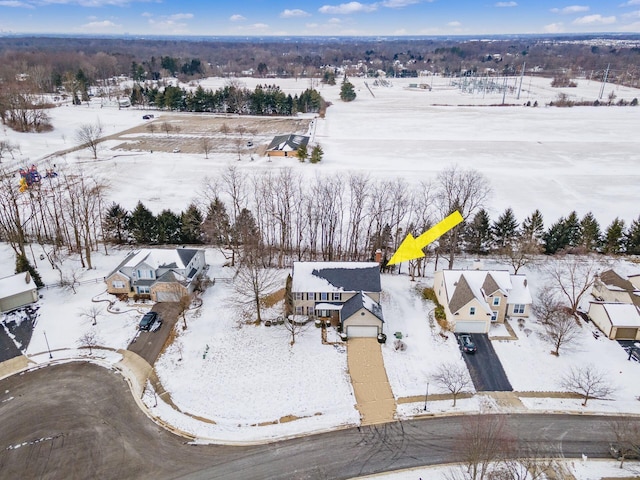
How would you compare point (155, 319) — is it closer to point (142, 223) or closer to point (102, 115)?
point (142, 223)

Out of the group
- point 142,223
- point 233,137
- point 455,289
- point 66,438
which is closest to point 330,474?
point 66,438

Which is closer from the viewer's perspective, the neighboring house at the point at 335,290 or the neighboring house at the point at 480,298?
the neighboring house at the point at 480,298

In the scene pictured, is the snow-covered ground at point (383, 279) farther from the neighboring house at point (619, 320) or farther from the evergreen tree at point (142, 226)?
the evergreen tree at point (142, 226)

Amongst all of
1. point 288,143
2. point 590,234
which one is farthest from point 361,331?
point 288,143

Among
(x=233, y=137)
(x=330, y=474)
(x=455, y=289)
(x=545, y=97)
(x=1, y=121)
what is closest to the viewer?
(x=330, y=474)

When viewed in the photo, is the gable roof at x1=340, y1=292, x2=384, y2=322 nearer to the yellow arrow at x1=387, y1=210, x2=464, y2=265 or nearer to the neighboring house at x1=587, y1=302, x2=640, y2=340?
the yellow arrow at x1=387, y1=210, x2=464, y2=265

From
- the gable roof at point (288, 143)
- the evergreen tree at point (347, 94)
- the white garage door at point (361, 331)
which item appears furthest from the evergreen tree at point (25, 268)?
the evergreen tree at point (347, 94)

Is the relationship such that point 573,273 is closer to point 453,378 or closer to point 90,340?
point 453,378
